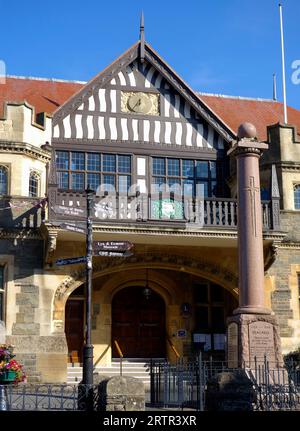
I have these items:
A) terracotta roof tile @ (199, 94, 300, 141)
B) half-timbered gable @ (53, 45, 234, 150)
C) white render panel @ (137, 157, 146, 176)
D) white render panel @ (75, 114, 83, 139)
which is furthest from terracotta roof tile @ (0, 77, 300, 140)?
white render panel @ (137, 157, 146, 176)

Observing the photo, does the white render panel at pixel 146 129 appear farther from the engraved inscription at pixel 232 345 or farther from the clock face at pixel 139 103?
the engraved inscription at pixel 232 345

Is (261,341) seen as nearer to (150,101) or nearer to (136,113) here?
(136,113)

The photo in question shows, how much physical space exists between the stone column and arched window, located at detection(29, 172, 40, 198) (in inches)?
318

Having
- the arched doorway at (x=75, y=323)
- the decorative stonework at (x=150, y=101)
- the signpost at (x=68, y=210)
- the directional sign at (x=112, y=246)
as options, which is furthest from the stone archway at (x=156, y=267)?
the decorative stonework at (x=150, y=101)

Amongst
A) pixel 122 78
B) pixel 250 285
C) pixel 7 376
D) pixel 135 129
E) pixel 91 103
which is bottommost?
pixel 7 376

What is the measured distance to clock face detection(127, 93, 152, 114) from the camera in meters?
24.8

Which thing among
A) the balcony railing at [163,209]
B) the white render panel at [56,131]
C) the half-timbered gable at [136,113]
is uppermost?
the half-timbered gable at [136,113]

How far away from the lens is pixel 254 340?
52.2 ft

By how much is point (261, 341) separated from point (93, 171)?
10.2 m

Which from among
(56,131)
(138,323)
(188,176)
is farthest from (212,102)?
(138,323)

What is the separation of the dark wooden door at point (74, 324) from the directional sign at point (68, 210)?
14.8ft

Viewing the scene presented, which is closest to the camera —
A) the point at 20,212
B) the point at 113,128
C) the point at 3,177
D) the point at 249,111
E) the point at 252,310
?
the point at 252,310

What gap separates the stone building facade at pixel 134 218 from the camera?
2167cm

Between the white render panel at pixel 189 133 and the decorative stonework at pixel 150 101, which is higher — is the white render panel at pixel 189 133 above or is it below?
below
